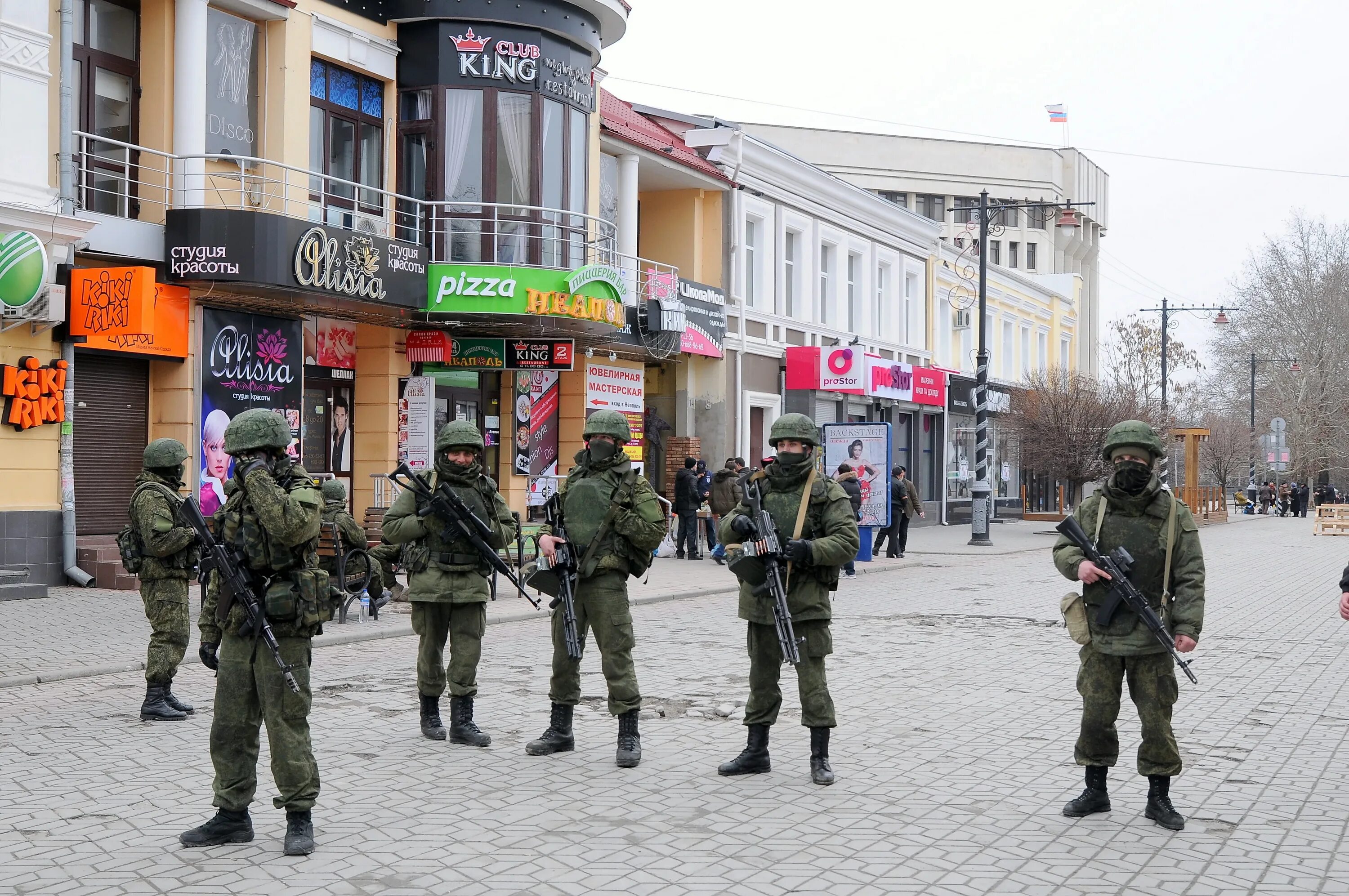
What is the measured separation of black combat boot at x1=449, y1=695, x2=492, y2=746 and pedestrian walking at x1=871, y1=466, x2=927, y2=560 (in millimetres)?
16538

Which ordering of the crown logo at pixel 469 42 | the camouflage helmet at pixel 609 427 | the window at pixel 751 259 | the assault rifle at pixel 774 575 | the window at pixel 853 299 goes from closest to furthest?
the assault rifle at pixel 774 575 < the camouflage helmet at pixel 609 427 < the crown logo at pixel 469 42 < the window at pixel 751 259 < the window at pixel 853 299

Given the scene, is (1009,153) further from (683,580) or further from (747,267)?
(683,580)

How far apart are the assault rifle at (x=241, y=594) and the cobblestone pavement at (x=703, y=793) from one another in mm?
826

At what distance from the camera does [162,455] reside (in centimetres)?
848

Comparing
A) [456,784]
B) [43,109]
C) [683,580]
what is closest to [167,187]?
[43,109]

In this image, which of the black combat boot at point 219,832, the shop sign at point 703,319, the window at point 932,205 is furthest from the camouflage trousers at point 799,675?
the window at point 932,205

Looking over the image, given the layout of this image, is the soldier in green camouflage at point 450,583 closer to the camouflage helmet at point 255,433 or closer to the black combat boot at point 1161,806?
the camouflage helmet at point 255,433

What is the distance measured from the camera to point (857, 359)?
101 ft

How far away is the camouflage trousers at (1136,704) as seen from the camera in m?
6.04

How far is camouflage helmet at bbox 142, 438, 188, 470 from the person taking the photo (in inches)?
333

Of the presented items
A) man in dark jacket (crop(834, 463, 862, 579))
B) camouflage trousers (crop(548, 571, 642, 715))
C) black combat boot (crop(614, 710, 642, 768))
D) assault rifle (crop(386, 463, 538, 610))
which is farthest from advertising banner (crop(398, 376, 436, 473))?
black combat boot (crop(614, 710, 642, 768))

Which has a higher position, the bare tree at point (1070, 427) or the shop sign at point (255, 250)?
the shop sign at point (255, 250)

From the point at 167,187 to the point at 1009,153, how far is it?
61678 millimetres

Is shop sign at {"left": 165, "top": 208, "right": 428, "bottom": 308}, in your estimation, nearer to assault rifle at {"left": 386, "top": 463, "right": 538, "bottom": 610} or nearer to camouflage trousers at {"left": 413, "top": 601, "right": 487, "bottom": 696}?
assault rifle at {"left": 386, "top": 463, "right": 538, "bottom": 610}
